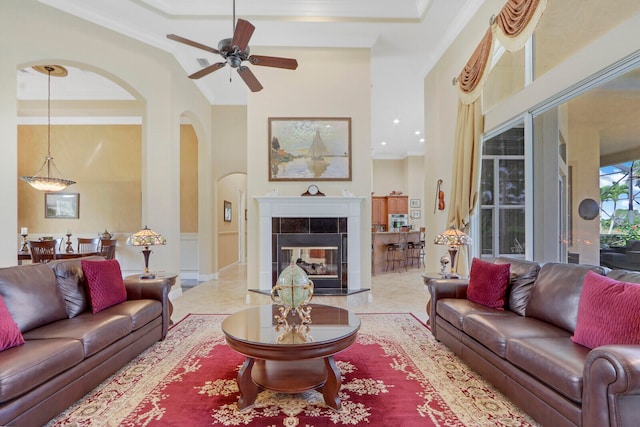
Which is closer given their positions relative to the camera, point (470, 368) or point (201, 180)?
point (470, 368)

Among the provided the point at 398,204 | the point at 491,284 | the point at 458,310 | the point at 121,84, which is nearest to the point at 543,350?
the point at 458,310

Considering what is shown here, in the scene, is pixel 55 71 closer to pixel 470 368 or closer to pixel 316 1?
pixel 316 1

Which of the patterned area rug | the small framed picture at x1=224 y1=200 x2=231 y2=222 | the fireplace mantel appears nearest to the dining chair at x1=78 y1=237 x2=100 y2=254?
the small framed picture at x1=224 y1=200 x2=231 y2=222

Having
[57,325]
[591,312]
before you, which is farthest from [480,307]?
[57,325]

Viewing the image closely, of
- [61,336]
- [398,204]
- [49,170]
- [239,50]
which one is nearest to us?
[61,336]

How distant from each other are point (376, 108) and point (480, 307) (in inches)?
245

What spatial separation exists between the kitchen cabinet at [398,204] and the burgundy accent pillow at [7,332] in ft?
36.7

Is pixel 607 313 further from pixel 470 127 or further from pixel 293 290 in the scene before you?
pixel 470 127

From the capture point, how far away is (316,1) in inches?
180

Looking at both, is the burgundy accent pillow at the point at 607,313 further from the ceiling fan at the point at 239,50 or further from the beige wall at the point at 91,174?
the beige wall at the point at 91,174

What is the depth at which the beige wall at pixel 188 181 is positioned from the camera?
739 cm

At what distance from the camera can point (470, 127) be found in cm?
419

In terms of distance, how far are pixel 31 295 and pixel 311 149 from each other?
12.5 feet

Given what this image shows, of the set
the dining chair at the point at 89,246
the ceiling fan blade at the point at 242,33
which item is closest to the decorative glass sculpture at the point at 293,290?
the ceiling fan blade at the point at 242,33
